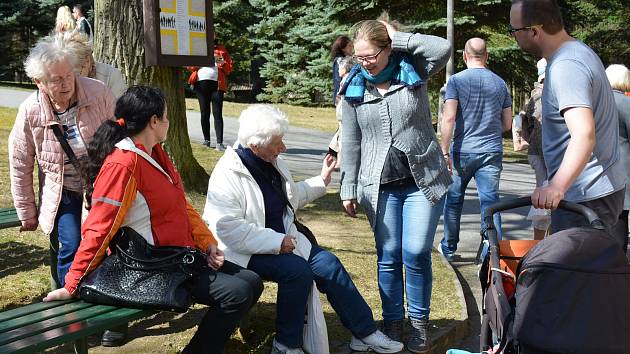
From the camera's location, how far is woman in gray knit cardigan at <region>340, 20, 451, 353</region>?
14.3 ft

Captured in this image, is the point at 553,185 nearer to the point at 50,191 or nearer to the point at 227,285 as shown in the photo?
the point at 227,285

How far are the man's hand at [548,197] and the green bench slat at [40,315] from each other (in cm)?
210

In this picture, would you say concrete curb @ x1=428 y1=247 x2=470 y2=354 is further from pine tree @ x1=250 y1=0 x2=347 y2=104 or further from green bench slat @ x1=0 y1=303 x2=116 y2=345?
pine tree @ x1=250 y1=0 x2=347 y2=104

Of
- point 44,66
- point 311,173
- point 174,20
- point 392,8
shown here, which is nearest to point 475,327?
point 44,66

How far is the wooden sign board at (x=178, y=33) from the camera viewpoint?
6882 mm

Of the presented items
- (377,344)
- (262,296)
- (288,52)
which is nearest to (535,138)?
(262,296)

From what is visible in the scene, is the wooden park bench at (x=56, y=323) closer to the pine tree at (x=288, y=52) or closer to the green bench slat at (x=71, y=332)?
the green bench slat at (x=71, y=332)

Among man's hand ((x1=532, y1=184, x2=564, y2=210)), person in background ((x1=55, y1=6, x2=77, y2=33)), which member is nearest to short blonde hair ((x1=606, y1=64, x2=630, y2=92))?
man's hand ((x1=532, y1=184, x2=564, y2=210))

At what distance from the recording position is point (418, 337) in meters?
4.62

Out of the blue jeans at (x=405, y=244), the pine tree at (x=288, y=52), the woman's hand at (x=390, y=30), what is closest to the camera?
the woman's hand at (x=390, y=30)

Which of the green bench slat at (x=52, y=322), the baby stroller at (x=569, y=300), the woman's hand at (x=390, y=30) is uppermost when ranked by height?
the woman's hand at (x=390, y=30)

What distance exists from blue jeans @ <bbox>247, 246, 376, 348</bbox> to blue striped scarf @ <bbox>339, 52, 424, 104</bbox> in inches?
37.6

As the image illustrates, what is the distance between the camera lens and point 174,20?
23.2 feet

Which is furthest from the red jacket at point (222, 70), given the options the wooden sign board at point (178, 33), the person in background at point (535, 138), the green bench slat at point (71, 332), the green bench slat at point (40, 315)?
the green bench slat at point (71, 332)
